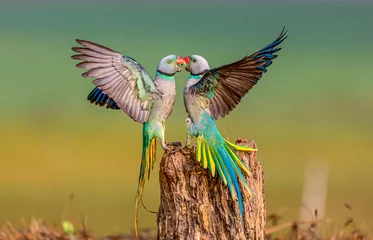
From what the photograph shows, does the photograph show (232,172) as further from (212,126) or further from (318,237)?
(318,237)

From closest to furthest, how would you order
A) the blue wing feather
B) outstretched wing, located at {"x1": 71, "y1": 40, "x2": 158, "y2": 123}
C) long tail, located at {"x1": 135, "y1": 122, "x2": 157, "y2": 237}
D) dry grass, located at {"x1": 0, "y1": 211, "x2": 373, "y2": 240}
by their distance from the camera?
outstretched wing, located at {"x1": 71, "y1": 40, "x2": 158, "y2": 123} → long tail, located at {"x1": 135, "y1": 122, "x2": 157, "y2": 237} → the blue wing feather → dry grass, located at {"x1": 0, "y1": 211, "x2": 373, "y2": 240}

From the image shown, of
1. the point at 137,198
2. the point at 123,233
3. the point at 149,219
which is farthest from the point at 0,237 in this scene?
the point at 149,219

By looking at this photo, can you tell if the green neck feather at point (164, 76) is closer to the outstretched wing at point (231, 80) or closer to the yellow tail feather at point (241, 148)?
the outstretched wing at point (231, 80)

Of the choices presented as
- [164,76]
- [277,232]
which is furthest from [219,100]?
[277,232]

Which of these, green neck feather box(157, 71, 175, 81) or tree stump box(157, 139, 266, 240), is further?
green neck feather box(157, 71, 175, 81)

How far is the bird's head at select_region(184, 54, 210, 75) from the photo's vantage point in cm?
725

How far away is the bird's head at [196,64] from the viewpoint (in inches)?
285

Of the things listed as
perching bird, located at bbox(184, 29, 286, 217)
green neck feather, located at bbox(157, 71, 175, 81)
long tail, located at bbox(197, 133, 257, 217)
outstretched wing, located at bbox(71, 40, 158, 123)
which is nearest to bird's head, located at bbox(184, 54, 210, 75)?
perching bird, located at bbox(184, 29, 286, 217)

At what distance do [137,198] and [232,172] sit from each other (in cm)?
79

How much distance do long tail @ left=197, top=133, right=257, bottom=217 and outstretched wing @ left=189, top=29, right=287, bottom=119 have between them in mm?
255

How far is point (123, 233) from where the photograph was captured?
872 centimetres

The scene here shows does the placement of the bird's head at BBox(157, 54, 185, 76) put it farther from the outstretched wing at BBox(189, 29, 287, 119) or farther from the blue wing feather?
the blue wing feather

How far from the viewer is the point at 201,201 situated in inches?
282

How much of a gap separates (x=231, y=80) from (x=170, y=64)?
41 cm
